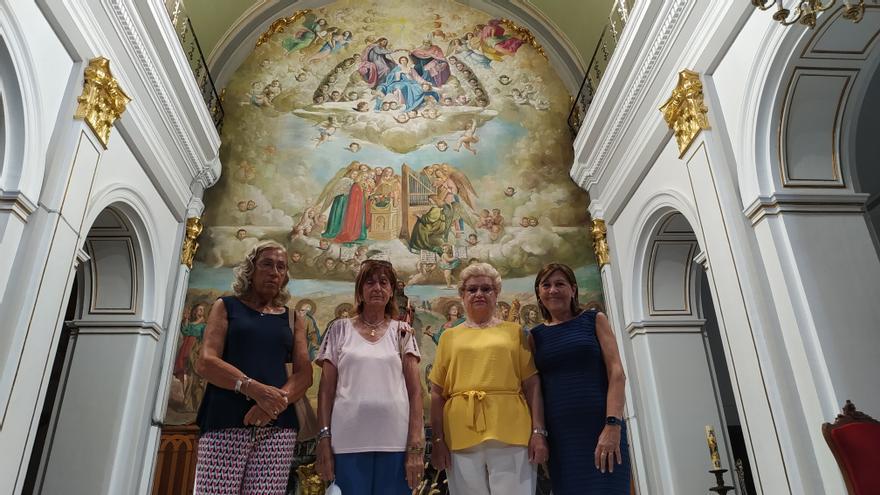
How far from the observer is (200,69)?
9.00m

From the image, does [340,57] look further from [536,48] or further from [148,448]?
[148,448]

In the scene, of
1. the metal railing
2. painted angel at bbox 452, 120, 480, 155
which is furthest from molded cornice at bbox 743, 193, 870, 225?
the metal railing

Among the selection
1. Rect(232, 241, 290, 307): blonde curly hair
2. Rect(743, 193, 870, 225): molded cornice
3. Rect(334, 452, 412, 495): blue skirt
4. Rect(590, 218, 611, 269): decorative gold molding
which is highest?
Rect(590, 218, 611, 269): decorative gold molding

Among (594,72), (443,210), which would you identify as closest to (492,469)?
(443,210)

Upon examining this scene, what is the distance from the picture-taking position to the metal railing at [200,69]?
838cm

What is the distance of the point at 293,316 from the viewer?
10.0 ft

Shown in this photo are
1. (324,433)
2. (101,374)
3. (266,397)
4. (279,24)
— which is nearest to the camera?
(266,397)

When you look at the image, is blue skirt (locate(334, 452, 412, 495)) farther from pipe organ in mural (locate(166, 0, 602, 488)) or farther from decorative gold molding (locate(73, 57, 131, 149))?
pipe organ in mural (locate(166, 0, 602, 488))

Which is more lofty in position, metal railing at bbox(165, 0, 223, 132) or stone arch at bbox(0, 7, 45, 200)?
metal railing at bbox(165, 0, 223, 132)

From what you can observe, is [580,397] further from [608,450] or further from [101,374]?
[101,374]

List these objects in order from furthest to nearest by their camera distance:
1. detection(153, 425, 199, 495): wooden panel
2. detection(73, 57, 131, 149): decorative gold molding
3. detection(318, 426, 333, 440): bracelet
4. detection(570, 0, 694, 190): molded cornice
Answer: detection(153, 425, 199, 495): wooden panel, detection(570, 0, 694, 190): molded cornice, detection(73, 57, 131, 149): decorative gold molding, detection(318, 426, 333, 440): bracelet

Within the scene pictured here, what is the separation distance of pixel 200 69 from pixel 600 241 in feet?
19.9

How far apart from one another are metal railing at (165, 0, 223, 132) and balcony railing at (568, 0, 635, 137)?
5.15m

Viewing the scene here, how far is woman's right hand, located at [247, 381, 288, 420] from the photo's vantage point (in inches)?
106
